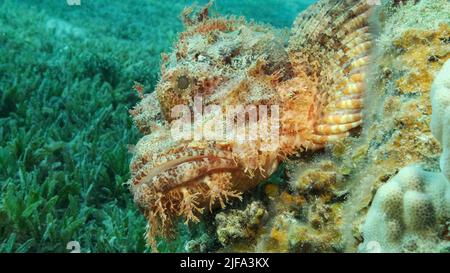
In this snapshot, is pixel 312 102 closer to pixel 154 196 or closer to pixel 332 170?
pixel 332 170

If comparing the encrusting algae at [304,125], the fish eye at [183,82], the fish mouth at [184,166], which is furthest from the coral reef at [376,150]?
the fish eye at [183,82]

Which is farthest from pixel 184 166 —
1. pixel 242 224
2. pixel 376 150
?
pixel 376 150

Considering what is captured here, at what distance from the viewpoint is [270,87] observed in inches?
104

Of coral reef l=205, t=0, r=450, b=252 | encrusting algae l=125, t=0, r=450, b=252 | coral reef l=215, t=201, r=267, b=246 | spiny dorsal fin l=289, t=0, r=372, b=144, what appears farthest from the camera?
spiny dorsal fin l=289, t=0, r=372, b=144

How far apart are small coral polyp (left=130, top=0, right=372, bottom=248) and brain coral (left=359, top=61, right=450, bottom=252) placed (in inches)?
32.9

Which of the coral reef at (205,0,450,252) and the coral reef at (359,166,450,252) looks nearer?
the coral reef at (359,166,450,252)

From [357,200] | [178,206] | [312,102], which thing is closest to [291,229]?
[357,200]

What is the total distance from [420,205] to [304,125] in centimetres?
105

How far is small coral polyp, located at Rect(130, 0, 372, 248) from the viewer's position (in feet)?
7.91

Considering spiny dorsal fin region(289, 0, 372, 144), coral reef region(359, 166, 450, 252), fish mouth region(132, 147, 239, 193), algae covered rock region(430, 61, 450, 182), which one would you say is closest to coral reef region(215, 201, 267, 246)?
fish mouth region(132, 147, 239, 193)

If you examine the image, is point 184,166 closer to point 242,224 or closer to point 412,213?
point 242,224

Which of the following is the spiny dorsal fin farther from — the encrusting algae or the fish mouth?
the fish mouth

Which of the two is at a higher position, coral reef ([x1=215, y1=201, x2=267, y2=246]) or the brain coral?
the brain coral

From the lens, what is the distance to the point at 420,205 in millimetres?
1708
